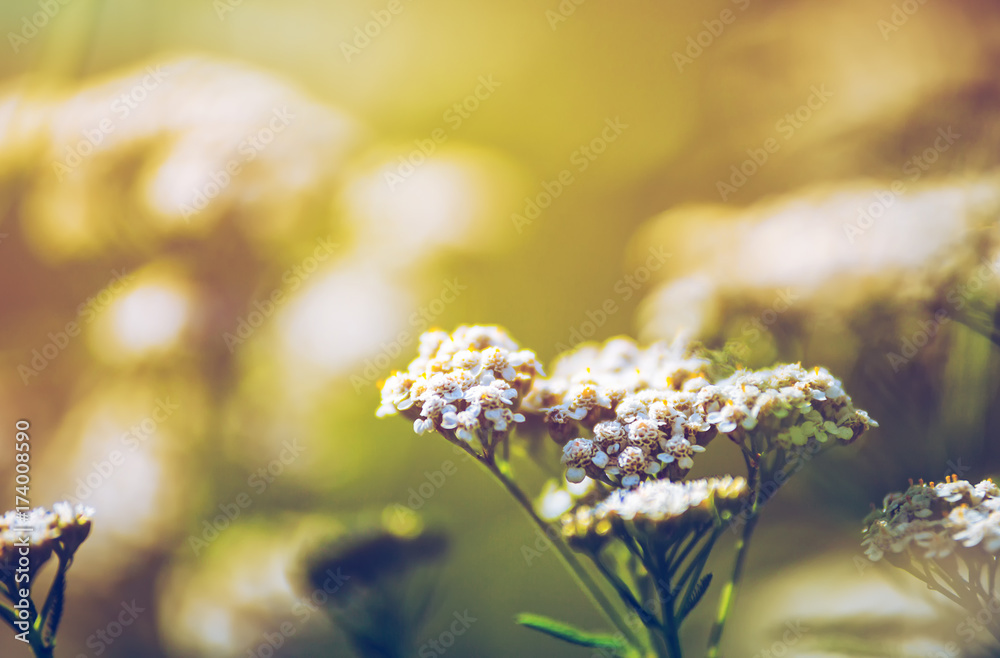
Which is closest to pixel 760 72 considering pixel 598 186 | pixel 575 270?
pixel 598 186

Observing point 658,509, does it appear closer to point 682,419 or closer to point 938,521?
point 682,419

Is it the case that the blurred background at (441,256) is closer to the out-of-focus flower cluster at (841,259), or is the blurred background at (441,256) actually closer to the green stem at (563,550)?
the out-of-focus flower cluster at (841,259)

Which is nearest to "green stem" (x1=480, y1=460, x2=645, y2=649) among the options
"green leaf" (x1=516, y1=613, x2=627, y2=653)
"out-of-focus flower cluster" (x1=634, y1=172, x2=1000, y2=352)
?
"green leaf" (x1=516, y1=613, x2=627, y2=653)

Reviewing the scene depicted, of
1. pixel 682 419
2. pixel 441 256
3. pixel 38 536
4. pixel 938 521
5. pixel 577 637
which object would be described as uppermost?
pixel 441 256

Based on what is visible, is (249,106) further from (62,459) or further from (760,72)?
(760,72)

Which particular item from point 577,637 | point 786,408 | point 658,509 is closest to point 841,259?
point 786,408

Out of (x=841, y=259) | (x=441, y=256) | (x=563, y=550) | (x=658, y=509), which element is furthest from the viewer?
(x=441, y=256)
